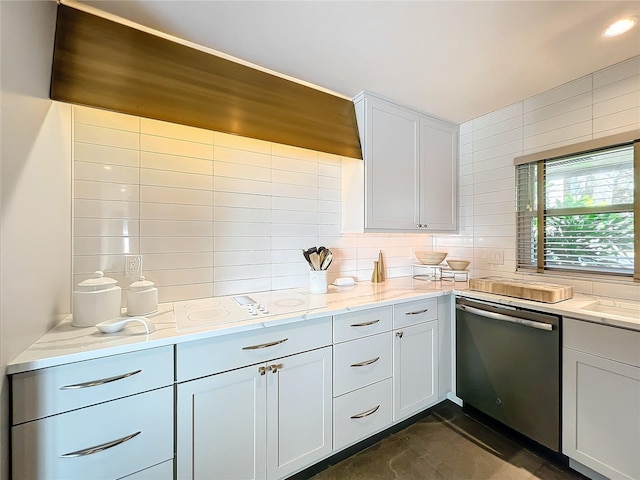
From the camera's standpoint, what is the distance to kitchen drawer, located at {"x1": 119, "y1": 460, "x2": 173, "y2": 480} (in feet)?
3.37

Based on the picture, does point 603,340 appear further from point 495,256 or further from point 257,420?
point 257,420

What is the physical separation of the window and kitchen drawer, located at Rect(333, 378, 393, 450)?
151 cm

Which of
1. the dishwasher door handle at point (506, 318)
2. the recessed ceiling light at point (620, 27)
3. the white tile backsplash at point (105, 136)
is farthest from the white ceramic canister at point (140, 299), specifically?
the recessed ceiling light at point (620, 27)

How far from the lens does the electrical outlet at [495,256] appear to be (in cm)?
226

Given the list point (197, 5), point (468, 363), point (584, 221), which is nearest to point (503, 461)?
point (468, 363)

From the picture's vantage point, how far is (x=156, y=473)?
1061 millimetres

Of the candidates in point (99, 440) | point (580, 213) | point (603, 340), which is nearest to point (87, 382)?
point (99, 440)

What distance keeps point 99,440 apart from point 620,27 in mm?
2929

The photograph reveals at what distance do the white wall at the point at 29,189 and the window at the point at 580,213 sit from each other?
9.43ft

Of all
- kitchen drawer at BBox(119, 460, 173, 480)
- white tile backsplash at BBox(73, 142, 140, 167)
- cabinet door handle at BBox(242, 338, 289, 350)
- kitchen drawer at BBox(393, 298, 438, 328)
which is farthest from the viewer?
kitchen drawer at BBox(393, 298, 438, 328)

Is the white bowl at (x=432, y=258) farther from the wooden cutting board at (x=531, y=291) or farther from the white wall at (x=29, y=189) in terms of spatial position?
the white wall at (x=29, y=189)

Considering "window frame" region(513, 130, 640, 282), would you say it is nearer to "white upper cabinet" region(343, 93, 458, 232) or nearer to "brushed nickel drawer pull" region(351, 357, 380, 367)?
"white upper cabinet" region(343, 93, 458, 232)

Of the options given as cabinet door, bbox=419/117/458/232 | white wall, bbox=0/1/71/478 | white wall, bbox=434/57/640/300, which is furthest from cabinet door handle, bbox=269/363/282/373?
white wall, bbox=434/57/640/300

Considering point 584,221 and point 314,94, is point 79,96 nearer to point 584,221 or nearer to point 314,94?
point 314,94
